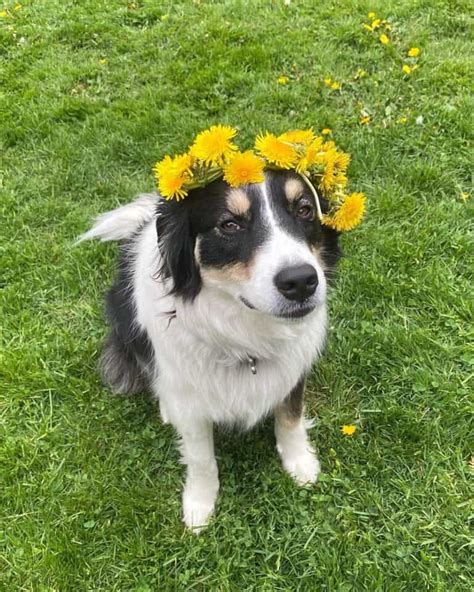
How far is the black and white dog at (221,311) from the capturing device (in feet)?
6.34

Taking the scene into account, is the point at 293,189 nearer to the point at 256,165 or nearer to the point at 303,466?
the point at 256,165

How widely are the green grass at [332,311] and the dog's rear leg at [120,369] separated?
0.08 m

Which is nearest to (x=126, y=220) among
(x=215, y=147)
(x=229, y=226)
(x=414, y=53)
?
(x=229, y=226)

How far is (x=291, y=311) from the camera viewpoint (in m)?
Result: 1.94

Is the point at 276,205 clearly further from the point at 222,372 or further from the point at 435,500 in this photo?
the point at 435,500

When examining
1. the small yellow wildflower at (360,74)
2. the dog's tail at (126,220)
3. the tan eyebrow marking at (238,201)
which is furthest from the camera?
the small yellow wildflower at (360,74)

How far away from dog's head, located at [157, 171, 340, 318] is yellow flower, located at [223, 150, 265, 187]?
0.28ft

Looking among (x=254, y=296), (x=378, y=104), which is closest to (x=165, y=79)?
(x=378, y=104)

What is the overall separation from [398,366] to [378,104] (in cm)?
226

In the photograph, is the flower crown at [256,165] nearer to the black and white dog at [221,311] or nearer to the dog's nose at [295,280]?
the black and white dog at [221,311]

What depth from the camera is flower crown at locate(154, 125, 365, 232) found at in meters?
1.85

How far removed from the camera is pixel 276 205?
6.41ft

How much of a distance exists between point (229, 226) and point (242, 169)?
0.71 feet

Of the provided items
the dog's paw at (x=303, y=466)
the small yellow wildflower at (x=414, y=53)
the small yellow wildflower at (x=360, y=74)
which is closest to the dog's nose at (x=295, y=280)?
the dog's paw at (x=303, y=466)
